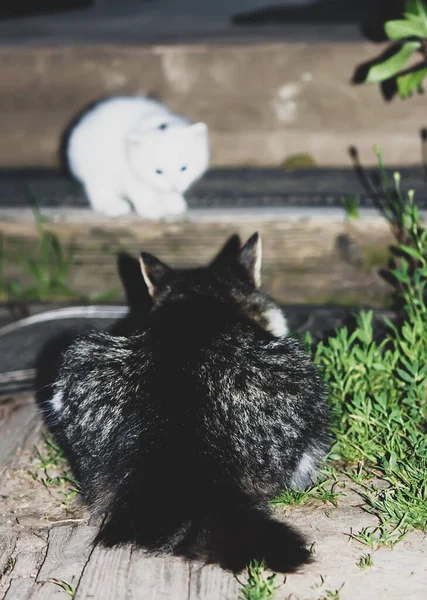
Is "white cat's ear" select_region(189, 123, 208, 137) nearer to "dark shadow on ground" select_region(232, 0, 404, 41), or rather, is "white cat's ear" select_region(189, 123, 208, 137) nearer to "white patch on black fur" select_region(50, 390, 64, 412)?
"white patch on black fur" select_region(50, 390, 64, 412)

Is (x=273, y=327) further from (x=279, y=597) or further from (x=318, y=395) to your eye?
(x=279, y=597)

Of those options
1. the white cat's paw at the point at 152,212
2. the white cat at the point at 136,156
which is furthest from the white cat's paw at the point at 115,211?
the white cat's paw at the point at 152,212

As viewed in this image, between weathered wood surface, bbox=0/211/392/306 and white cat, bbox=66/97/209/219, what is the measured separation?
0.51 feet

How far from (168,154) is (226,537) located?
2614 mm

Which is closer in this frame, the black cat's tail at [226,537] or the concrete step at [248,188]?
the black cat's tail at [226,537]

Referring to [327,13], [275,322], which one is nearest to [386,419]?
[275,322]

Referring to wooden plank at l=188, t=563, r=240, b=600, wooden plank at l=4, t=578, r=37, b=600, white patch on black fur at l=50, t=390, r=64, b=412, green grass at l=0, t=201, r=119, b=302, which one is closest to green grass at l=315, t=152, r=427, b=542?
wooden plank at l=188, t=563, r=240, b=600

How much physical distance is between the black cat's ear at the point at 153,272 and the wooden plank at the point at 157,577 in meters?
1.36

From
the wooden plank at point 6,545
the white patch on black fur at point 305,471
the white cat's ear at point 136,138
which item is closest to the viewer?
the wooden plank at point 6,545

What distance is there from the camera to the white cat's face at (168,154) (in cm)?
473

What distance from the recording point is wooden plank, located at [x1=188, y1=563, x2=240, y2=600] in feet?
9.30

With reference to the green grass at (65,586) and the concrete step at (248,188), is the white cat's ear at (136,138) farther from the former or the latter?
the green grass at (65,586)

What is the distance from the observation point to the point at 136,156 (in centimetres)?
484

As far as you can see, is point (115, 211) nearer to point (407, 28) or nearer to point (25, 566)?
point (407, 28)
